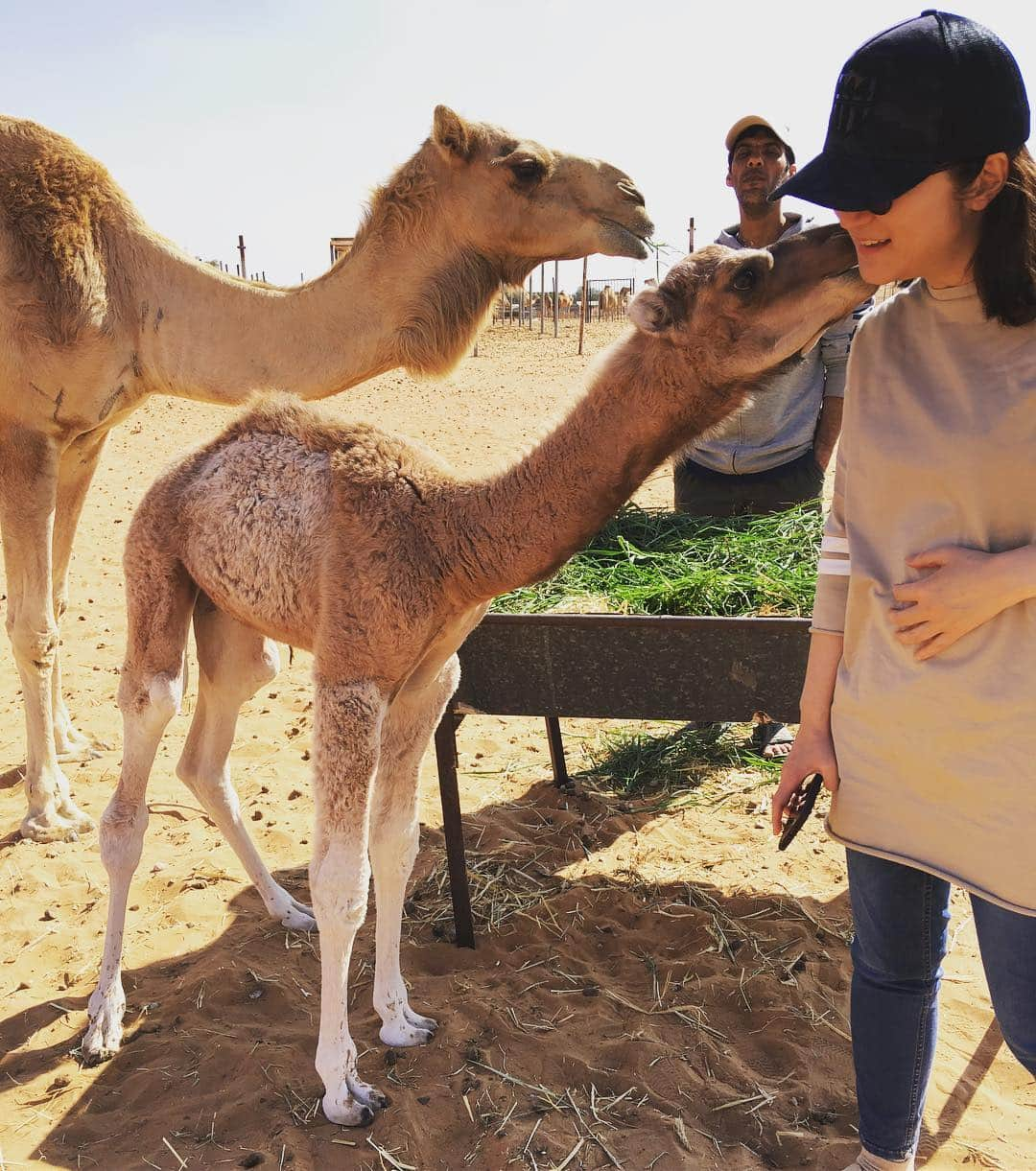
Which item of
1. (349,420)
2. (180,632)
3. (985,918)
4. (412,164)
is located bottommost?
(985,918)

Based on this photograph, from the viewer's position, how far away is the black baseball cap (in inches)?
68.1

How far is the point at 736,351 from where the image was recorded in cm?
240

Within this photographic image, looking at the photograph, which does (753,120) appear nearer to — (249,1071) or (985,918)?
(985,918)

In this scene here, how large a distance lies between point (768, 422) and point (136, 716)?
10.0 feet

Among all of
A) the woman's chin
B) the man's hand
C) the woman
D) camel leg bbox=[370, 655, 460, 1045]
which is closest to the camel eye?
the man's hand

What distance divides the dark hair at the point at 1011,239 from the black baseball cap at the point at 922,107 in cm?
4

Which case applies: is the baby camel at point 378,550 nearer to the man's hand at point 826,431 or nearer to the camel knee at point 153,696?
the camel knee at point 153,696

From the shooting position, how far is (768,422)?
4793mm

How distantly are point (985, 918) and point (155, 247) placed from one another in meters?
4.33

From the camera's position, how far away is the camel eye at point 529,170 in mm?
4070

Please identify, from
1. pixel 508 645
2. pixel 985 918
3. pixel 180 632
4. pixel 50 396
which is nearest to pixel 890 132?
pixel 985 918

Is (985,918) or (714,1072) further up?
(985,918)

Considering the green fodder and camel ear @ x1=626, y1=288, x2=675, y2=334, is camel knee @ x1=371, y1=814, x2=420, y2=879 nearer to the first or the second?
the green fodder

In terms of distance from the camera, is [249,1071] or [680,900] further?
[680,900]
